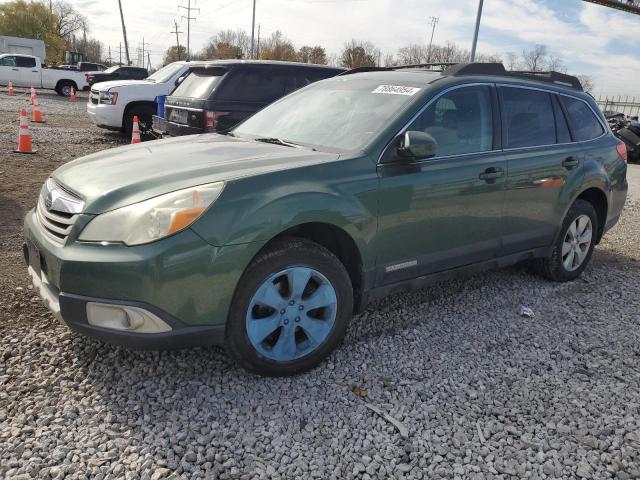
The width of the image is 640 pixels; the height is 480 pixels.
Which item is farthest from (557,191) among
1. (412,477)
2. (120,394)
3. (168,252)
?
(120,394)

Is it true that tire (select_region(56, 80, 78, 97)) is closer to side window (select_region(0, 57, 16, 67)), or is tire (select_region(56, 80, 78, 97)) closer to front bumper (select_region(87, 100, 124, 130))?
side window (select_region(0, 57, 16, 67))

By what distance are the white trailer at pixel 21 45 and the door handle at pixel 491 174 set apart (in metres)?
48.7

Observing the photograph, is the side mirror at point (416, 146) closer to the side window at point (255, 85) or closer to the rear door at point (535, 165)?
the rear door at point (535, 165)

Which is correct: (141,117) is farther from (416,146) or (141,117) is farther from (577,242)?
(416,146)

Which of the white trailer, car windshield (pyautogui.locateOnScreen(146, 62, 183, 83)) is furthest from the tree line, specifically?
car windshield (pyautogui.locateOnScreen(146, 62, 183, 83))

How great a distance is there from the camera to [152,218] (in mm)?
2553

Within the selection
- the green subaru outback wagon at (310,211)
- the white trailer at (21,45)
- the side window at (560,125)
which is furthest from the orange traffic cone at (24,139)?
the white trailer at (21,45)

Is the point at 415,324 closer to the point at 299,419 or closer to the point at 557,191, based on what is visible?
the point at 299,419

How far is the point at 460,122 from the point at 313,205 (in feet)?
4.82

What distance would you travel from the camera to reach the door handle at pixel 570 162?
4.44 metres

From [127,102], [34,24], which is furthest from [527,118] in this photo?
[34,24]

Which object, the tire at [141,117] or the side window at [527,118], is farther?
the tire at [141,117]

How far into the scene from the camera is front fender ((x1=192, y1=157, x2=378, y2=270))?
262 cm

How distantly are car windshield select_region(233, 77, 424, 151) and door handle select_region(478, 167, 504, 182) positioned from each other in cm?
75
